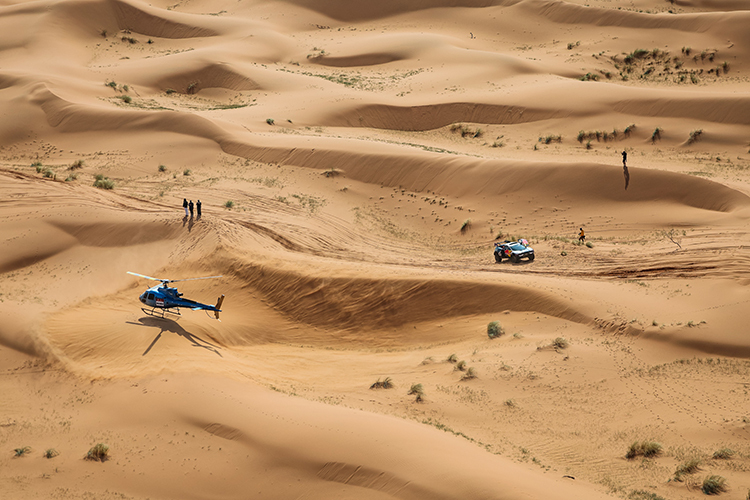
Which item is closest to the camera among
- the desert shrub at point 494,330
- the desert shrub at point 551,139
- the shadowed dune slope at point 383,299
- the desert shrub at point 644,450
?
the desert shrub at point 644,450

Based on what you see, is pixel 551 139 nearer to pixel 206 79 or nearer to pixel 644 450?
pixel 206 79

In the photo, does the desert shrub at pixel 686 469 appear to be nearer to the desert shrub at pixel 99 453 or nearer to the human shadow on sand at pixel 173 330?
the human shadow on sand at pixel 173 330

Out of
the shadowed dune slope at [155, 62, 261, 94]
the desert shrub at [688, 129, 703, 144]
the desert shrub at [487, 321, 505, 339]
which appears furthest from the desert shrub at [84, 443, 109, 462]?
the shadowed dune slope at [155, 62, 261, 94]

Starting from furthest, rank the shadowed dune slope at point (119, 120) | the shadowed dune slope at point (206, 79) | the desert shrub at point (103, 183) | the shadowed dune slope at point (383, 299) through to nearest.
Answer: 1. the shadowed dune slope at point (206, 79)
2. the shadowed dune slope at point (119, 120)
3. the desert shrub at point (103, 183)
4. the shadowed dune slope at point (383, 299)

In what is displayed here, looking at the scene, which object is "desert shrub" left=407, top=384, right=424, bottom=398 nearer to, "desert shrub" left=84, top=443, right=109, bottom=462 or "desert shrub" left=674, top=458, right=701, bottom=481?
"desert shrub" left=674, top=458, right=701, bottom=481

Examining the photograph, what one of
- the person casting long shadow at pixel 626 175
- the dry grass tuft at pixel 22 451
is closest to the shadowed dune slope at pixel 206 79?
the person casting long shadow at pixel 626 175

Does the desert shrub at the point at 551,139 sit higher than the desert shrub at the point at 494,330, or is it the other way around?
the desert shrub at the point at 551,139

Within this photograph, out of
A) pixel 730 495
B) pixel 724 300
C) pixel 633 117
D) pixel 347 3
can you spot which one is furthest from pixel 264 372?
pixel 347 3

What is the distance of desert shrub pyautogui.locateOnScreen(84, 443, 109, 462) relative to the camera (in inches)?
619

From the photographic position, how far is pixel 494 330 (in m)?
20.9

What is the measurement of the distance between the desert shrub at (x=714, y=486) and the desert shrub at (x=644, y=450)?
146 centimetres

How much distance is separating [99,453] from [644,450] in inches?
517

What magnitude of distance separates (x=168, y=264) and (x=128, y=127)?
18.3 m

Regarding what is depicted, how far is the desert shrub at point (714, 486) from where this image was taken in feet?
44.5
